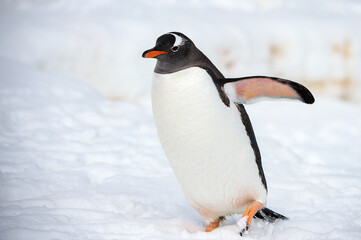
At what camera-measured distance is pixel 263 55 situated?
3945mm

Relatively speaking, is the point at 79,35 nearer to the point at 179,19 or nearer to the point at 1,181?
the point at 179,19

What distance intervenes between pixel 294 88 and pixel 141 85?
2.45m

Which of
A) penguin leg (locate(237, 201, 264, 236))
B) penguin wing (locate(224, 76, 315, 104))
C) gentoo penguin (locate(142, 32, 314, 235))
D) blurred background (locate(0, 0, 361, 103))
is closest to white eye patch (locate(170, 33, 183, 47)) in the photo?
gentoo penguin (locate(142, 32, 314, 235))

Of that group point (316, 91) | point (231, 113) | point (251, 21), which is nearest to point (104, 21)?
point (251, 21)

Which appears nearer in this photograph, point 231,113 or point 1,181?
point 231,113

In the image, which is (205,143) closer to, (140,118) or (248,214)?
(248,214)

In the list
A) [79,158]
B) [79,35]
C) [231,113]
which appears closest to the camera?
[231,113]

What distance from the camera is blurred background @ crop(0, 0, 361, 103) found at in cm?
354

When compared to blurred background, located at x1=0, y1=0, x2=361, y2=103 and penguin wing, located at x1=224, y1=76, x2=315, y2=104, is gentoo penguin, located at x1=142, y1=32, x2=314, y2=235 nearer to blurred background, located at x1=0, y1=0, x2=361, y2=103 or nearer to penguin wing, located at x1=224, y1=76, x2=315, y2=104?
penguin wing, located at x1=224, y1=76, x2=315, y2=104

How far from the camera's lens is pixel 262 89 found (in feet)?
4.53

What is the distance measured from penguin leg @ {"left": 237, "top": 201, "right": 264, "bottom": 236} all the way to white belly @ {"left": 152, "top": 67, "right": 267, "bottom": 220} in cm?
3

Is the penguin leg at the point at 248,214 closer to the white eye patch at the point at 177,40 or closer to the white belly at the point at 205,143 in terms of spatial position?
the white belly at the point at 205,143

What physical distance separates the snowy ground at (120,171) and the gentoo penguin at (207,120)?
0.16 metres

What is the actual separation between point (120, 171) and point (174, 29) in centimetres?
188
